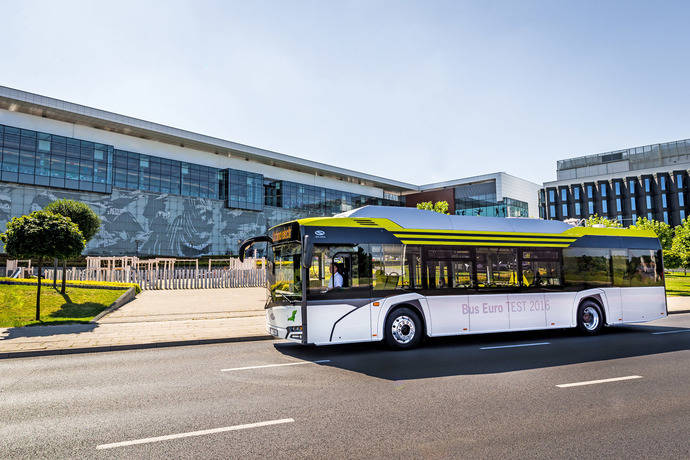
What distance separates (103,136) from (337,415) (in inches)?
2217

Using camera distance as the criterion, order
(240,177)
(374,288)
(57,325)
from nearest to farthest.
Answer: (374,288), (57,325), (240,177)

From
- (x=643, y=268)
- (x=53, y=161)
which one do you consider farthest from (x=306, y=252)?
(x=53, y=161)

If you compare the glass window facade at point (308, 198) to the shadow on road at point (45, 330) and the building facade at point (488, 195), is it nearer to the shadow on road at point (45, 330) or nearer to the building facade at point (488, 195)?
the building facade at point (488, 195)

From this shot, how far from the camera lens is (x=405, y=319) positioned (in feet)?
32.1

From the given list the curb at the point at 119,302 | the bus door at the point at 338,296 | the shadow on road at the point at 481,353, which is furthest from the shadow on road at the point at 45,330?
the bus door at the point at 338,296

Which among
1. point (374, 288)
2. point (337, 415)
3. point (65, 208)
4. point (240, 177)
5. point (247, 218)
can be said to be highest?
point (240, 177)

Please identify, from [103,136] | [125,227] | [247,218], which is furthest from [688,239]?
[103,136]

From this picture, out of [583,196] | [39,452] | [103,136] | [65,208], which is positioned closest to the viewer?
[39,452]

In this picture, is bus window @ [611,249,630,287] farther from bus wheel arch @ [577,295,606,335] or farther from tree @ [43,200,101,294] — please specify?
tree @ [43,200,101,294]

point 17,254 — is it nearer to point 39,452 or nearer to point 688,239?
point 39,452

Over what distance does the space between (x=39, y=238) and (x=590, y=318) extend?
1602cm

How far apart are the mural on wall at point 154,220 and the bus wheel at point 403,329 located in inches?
1886

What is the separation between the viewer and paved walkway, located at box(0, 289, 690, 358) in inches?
392

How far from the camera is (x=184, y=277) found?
26.1 metres
